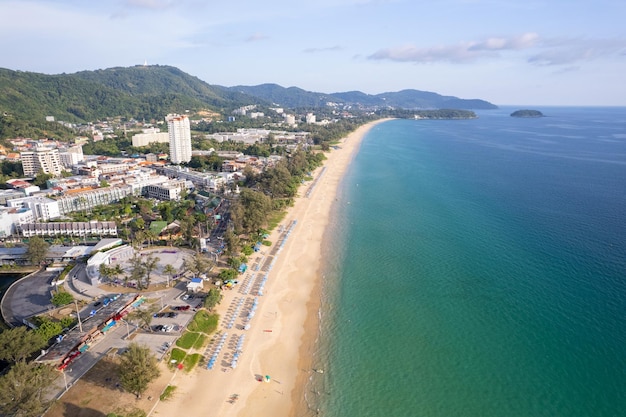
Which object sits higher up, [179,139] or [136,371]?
[179,139]

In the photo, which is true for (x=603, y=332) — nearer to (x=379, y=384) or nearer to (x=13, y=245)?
(x=379, y=384)

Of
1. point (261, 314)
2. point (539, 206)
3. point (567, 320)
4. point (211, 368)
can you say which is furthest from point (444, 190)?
point (211, 368)

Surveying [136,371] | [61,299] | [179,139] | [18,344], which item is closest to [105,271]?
[61,299]

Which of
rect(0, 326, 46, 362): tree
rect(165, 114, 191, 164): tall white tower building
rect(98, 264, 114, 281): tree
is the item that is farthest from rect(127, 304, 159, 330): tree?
rect(165, 114, 191, 164): tall white tower building

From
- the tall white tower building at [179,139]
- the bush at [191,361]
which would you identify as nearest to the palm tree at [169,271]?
the bush at [191,361]

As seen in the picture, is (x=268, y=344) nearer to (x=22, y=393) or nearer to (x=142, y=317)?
(x=142, y=317)

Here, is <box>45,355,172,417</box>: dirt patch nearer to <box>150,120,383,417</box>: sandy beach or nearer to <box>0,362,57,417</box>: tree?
<box>150,120,383,417</box>: sandy beach
